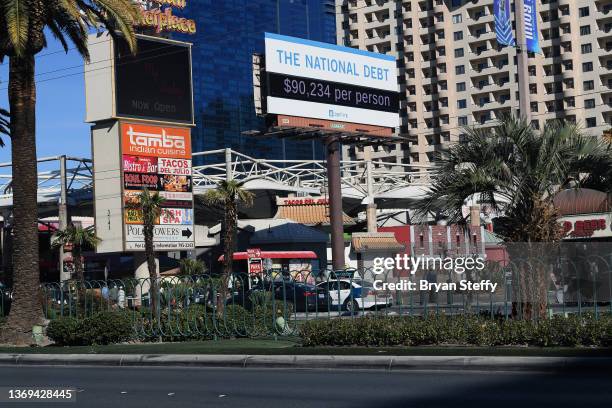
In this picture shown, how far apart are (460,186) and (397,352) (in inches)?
203

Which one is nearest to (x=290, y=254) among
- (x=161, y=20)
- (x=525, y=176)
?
(x=161, y=20)

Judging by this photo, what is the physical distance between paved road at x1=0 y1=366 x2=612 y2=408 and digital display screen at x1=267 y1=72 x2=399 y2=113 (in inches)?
1315

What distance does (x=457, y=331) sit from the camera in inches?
810

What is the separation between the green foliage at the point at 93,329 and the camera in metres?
25.7

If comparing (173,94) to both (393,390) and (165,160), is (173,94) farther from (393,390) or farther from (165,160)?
(393,390)

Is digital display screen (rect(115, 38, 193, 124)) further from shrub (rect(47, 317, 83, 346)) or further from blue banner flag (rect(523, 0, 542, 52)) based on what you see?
shrub (rect(47, 317, 83, 346))

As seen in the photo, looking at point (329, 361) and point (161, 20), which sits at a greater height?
point (161, 20)

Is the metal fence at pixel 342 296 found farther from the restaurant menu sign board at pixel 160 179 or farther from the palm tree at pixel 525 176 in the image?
the restaurant menu sign board at pixel 160 179

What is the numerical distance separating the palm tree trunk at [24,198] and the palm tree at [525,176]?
1206 cm

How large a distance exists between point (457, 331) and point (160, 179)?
39960mm

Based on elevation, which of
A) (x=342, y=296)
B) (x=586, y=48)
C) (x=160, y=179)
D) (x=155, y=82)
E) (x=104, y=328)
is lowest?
(x=104, y=328)

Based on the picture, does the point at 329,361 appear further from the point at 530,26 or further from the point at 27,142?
the point at 530,26

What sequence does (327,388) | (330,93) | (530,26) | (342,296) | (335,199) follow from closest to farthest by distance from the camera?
(327,388) < (342,296) < (530,26) < (335,199) < (330,93)

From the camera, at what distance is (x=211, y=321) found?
26.3 meters
